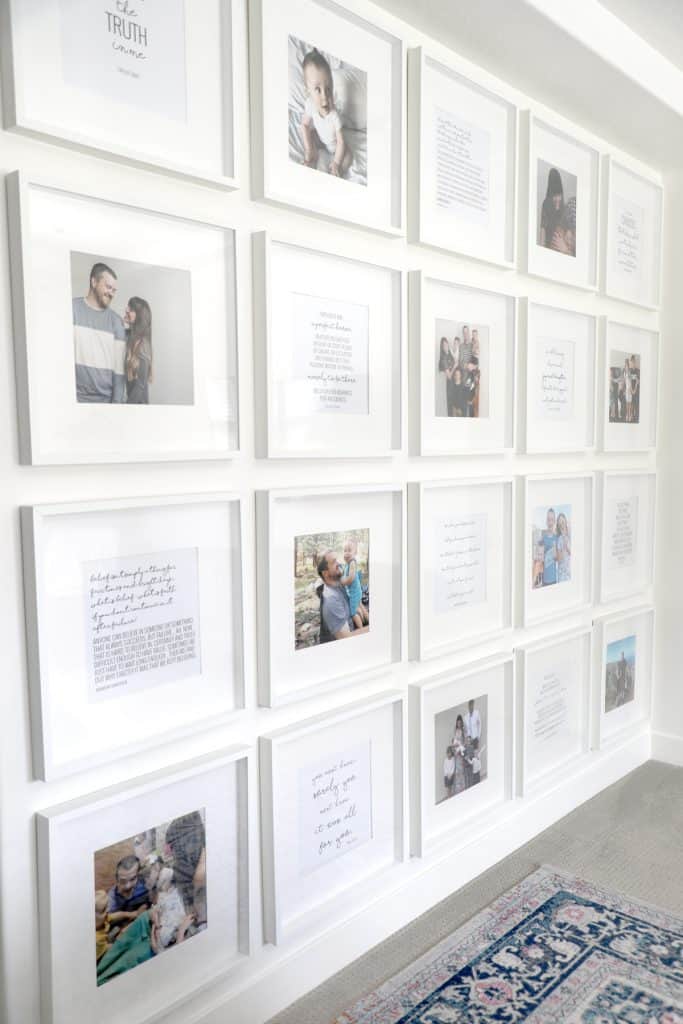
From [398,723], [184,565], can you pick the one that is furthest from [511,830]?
[184,565]

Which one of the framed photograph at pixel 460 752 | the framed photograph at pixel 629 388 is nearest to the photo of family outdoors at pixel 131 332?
the framed photograph at pixel 460 752

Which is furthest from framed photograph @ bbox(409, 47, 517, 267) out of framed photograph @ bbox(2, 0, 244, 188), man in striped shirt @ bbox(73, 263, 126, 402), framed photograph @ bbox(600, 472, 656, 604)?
framed photograph @ bbox(600, 472, 656, 604)

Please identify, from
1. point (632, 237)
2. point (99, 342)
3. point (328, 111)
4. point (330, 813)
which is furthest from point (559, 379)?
point (99, 342)

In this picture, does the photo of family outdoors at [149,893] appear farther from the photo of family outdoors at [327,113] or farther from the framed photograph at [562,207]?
the framed photograph at [562,207]

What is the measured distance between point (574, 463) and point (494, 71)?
42.0 inches

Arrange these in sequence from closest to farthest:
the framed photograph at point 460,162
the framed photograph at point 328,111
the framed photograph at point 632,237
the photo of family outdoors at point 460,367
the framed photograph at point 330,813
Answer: the framed photograph at point 328,111 → the framed photograph at point 330,813 → the framed photograph at point 460,162 → the photo of family outdoors at point 460,367 → the framed photograph at point 632,237

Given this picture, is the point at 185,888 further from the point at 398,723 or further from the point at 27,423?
the point at 27,423

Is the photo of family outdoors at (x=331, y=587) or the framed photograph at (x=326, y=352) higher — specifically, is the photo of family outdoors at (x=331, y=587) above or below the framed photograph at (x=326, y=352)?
below

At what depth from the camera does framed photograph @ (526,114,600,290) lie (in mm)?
2166

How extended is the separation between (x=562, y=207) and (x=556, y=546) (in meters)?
0.94

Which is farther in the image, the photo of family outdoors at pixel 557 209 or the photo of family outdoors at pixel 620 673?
the photo of family outdoors at pixel 620 673

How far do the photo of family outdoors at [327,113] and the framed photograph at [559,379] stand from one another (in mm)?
710

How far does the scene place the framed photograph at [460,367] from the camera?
6.05 feet

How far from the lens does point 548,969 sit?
68.6 inches
